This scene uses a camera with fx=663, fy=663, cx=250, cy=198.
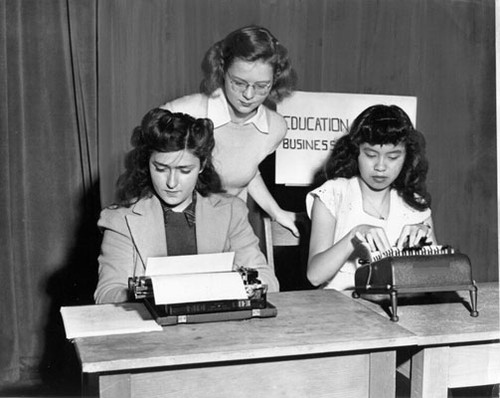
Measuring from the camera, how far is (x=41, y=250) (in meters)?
3.22

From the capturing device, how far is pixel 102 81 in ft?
9.95

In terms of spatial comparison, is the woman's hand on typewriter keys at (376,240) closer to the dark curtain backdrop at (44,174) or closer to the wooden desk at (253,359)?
the wooden desk at (253,359)

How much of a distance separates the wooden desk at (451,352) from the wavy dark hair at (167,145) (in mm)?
859

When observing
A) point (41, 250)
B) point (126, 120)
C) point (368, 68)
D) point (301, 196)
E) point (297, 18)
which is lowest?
point (41, 250)

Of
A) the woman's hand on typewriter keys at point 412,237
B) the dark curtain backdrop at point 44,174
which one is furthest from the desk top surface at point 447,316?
the dark curtain backdrop at point 44,174

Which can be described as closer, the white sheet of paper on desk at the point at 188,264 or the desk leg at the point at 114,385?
the desk leg at the point at 114,385

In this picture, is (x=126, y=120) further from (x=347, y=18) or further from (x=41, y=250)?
(x=347, y=18)

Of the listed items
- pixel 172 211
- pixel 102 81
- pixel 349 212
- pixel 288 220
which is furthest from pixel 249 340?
pixel 102 81

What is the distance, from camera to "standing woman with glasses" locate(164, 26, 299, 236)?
2969 millimetres

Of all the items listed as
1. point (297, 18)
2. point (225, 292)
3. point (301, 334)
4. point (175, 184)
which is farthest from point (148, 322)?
point (297, 18)

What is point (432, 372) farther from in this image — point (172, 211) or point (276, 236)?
point (276, 236)

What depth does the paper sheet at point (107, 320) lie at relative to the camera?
1603mm

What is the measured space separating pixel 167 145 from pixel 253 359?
0.93 meters

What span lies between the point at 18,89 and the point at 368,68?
1725 millimetres
